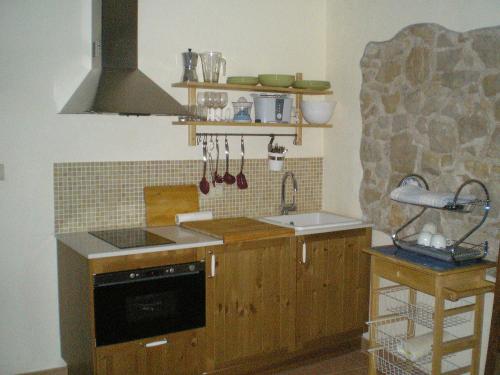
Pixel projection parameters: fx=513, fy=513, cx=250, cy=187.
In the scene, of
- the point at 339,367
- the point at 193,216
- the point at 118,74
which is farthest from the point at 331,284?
the point at 118,74

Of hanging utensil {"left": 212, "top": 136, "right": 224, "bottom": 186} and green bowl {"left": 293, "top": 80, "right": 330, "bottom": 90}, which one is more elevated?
green bowl {"left": 293, "top": 80, "right": 330, "bottom": 90}

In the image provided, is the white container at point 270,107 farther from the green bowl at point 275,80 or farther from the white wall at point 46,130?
the white wall at point 46,130

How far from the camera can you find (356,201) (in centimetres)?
378

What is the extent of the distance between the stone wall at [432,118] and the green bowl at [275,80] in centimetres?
56

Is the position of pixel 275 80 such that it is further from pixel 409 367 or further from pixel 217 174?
pixel 409 367

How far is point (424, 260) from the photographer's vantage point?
2730 mm

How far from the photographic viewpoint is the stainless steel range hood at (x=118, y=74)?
276cm

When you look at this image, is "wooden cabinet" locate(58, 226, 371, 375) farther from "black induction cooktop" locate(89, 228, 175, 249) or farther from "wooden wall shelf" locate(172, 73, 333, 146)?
"wooden wall shelf" locate(172, 73, 333, 146)

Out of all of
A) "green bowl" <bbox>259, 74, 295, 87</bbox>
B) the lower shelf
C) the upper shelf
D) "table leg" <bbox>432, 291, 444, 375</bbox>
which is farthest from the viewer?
"green bowl" <bbox>259, 74, 295, 87</bbox>

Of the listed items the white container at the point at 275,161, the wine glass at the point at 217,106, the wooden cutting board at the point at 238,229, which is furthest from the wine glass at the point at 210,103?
the wooden cutting board at the point at 238,229

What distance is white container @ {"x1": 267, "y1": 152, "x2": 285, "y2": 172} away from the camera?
375cm

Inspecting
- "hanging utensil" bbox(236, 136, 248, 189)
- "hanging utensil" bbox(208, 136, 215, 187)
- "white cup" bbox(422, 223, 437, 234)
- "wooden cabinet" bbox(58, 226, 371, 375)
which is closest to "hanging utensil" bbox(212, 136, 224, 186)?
"hanging utensil" bbox(208, 136, 215, 187)

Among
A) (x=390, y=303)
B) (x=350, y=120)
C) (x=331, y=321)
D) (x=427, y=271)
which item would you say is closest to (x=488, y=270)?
(x=427, y=271)

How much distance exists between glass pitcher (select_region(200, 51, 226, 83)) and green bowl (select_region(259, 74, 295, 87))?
1.09 feet
